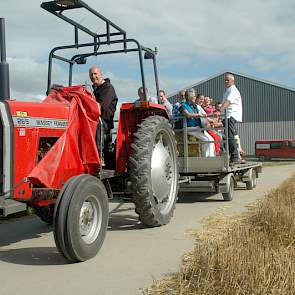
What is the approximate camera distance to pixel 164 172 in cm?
675

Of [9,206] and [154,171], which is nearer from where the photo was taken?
[9,206]

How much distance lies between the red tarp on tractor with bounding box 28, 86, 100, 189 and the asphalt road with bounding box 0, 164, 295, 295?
853 mm

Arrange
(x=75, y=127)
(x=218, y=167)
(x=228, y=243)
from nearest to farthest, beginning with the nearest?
1. (x=228, y=243)
2. (x=75, y=127)
3. (x=218, y=167)

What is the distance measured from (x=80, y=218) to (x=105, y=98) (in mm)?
1873

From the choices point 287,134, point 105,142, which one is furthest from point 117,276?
point 287,134

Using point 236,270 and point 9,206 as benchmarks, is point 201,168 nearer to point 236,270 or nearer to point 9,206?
point 9,206

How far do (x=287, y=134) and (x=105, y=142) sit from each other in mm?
37150

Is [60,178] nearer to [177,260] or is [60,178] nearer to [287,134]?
[177,260]

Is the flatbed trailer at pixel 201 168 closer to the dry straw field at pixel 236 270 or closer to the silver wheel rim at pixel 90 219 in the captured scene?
the silver wheel rim at pixel 90 219

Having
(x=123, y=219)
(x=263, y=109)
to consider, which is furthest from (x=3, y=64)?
(x=263, y=109)

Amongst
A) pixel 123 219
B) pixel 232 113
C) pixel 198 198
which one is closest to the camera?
pixel 123 219

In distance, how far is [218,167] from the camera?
8.83m

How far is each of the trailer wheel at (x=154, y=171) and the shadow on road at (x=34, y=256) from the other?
1283 mm

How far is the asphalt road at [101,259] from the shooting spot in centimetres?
404
